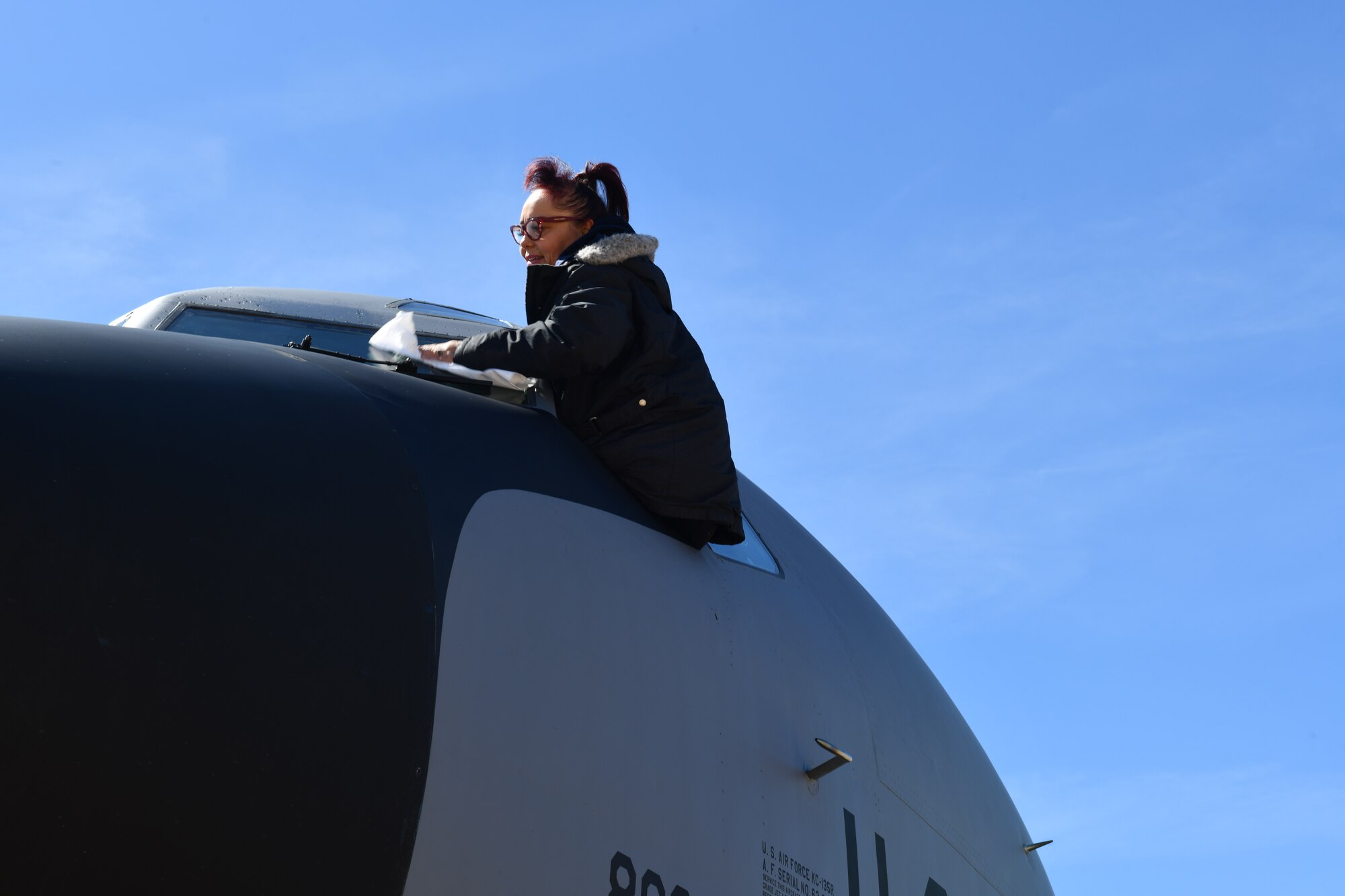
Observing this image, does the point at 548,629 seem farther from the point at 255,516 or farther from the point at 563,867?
the point at 255,516

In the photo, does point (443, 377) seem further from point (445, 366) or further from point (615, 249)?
point (615, 249)

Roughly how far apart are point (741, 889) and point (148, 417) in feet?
7.86

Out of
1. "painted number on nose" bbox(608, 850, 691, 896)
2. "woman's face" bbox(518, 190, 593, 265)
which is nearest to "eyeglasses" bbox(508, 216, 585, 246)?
"woman's face" bbox(518, 190, 593, 265)

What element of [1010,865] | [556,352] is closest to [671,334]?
[556,352]

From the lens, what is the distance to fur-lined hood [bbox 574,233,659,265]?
5336mm

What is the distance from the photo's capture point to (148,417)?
3.67 metres

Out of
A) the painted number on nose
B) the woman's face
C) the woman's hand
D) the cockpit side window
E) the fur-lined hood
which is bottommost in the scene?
the painted number on nose

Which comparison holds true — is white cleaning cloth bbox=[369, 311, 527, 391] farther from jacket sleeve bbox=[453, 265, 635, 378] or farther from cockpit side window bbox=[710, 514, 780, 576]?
cockpit side window bbox=[710, 514, 780, 576]

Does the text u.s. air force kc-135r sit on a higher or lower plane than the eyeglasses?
lower

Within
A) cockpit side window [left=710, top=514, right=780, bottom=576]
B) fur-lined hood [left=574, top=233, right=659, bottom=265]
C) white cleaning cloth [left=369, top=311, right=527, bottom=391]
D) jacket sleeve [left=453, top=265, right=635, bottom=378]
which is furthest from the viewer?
cockpit side window [left=710, top=514, right=780, bottom=576]

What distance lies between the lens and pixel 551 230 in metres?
5.77

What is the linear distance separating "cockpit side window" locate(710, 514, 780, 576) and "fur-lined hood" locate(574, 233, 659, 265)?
3.66 feet

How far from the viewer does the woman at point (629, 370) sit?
5.03 metres

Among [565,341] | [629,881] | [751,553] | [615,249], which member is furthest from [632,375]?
[629,881]
